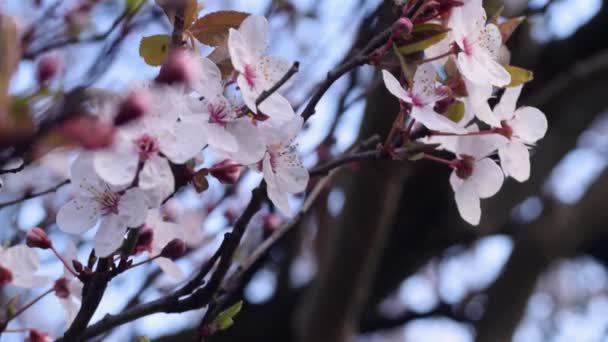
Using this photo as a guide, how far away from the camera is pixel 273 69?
77 centimetres

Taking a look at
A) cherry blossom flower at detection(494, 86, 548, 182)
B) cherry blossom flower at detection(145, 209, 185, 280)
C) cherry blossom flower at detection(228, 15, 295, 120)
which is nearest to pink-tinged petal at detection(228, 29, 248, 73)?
cherry blossom flower at detection(228, 15, 295, 120)

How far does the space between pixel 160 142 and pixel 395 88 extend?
0.26 metres

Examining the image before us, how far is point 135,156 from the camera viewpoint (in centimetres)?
62

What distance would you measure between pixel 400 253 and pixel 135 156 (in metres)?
2.17

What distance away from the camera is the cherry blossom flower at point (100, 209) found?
2.16 feet

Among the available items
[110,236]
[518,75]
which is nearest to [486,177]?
[518,75]

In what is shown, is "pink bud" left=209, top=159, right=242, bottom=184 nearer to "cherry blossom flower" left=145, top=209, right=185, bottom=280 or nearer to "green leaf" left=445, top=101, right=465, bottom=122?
"cherry blossom flower" left=145, top=209, right=185, bottom=280

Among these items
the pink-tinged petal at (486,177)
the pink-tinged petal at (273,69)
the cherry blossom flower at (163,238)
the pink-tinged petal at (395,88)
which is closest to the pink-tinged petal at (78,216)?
the cherry blossom flower at (163,238)

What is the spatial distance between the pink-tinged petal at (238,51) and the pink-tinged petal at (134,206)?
16cm

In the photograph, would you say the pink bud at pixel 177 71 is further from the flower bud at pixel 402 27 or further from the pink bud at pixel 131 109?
the flower bud at pixel 402 27

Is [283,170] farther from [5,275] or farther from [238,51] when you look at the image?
[5,275]

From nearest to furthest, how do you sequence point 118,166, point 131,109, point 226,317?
point 131,109
point 118,166
point 226,317

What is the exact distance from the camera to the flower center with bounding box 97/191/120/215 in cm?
69

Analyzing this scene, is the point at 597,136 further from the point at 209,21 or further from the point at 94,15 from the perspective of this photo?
the point at 209,21
